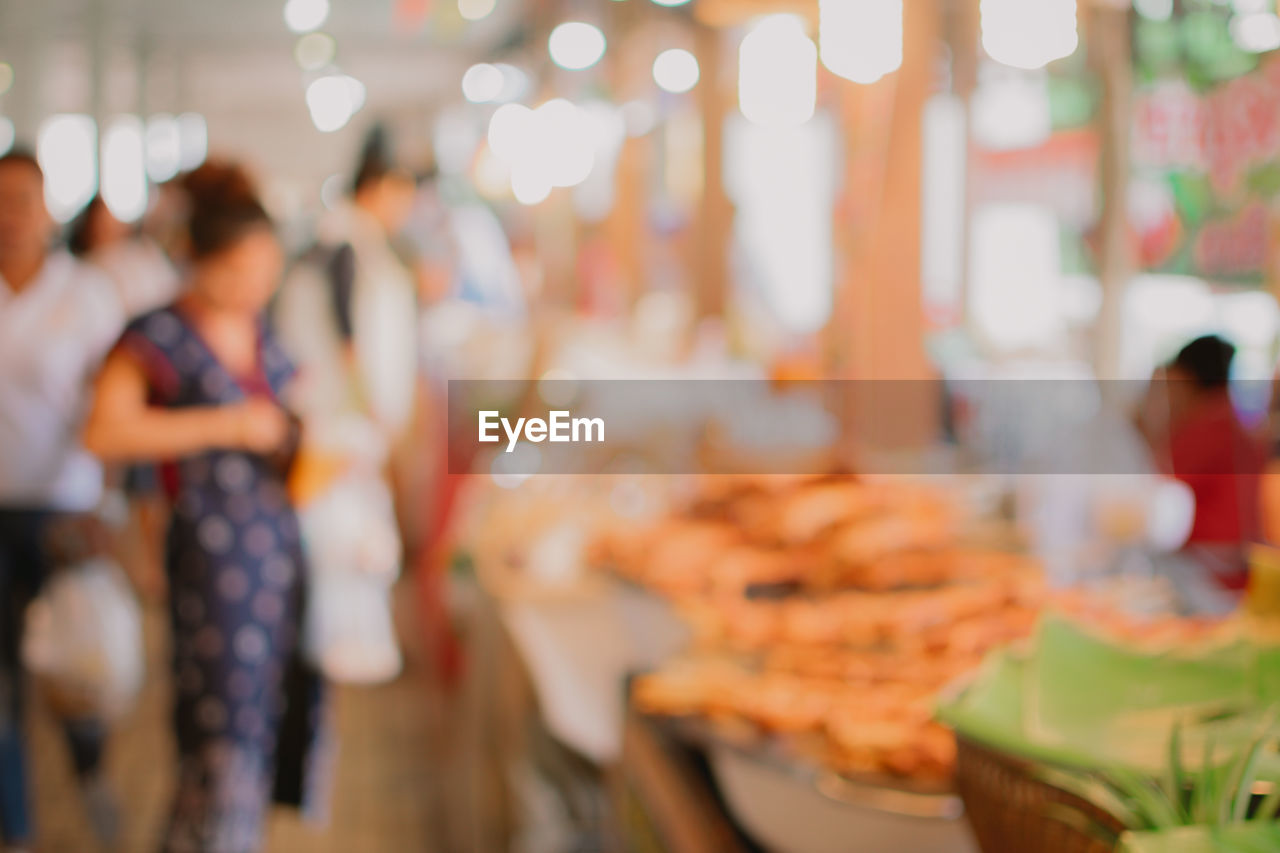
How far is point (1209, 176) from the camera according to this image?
10.4 ft

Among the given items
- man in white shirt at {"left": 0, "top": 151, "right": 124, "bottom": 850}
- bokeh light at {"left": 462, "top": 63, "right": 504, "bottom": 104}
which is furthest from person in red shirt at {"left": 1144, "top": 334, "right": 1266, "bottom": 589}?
bokeh light at {"left": 462, "top": 63, "right": 504, "bottom": 104}

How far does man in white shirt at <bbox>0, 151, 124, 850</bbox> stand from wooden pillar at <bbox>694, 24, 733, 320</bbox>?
8.50 ft

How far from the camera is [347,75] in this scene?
16.3m

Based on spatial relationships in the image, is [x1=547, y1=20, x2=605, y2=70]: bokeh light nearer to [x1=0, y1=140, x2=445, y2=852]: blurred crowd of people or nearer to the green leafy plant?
[x1=0, y1=140, x2=445, y2=852]: blurred crowd of people

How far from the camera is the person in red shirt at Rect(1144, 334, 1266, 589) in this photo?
284 cm

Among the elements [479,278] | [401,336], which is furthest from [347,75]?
[401,336]

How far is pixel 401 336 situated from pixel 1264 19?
324 centimetres

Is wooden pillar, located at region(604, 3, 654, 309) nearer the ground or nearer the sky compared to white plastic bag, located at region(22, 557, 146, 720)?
nearer the sky

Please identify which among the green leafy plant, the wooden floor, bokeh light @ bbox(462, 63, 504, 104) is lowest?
the wooden floor

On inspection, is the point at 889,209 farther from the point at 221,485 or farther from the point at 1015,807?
the point at 1015,807

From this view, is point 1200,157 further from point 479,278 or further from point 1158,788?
point 479,278

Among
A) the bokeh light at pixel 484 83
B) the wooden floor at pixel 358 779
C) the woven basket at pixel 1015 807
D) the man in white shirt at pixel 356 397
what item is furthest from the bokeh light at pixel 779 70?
the bokeh light at pixel 484 83

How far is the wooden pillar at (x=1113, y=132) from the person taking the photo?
386cm

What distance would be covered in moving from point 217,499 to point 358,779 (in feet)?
5.93
